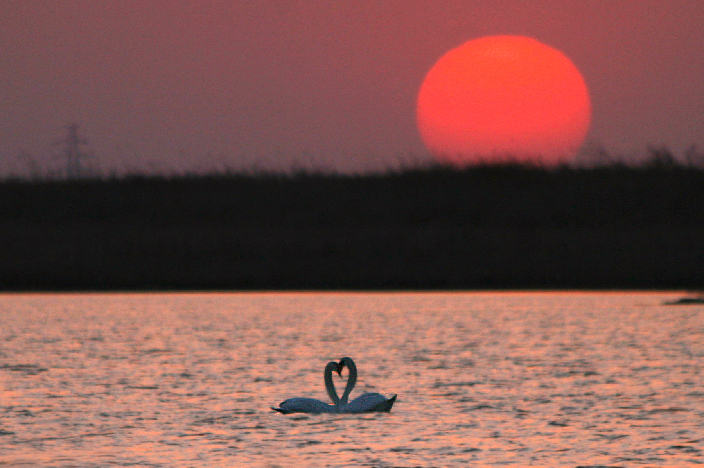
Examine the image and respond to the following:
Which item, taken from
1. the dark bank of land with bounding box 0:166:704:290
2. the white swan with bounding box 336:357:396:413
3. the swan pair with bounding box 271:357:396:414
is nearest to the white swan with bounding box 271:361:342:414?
the swan pair with bounding box 271:357:396:414

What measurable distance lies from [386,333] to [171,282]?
46.5ft

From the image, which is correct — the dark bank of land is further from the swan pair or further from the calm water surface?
the swan pair

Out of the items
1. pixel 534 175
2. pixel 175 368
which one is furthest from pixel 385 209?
pixel 175 368

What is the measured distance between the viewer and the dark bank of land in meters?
37.2

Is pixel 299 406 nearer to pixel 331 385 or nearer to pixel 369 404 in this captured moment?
pixel 369 404

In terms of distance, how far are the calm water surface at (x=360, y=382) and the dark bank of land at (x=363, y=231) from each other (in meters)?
6.16

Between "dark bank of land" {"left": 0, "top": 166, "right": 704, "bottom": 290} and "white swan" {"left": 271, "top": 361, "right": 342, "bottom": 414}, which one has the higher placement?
Result: "dark bank of land" {"left": 0, "top": 166, "right": 704, "bottom": 290}

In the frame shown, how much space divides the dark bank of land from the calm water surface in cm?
616

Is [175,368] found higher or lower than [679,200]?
lower

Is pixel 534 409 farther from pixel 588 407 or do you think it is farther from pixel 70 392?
pixel 70 392

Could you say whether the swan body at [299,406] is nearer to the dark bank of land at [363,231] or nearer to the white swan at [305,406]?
the white swan at [305,406]

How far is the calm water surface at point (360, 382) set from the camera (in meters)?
12.4

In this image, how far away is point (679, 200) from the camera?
139 feet

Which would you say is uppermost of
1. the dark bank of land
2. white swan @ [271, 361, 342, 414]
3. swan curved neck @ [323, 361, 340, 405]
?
the dark bank of land
